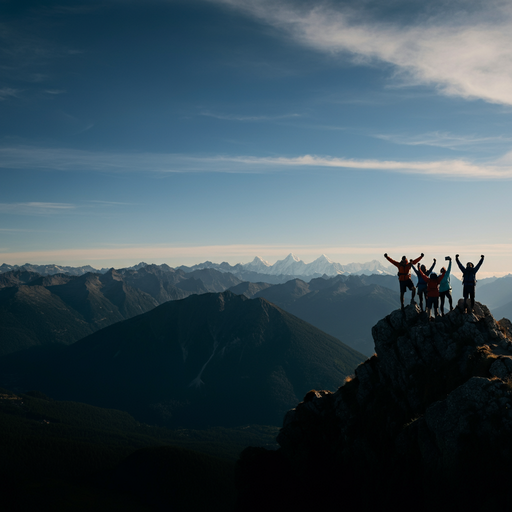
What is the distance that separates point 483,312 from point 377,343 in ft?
57.2

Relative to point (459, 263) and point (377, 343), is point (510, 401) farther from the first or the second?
point (377, 343)

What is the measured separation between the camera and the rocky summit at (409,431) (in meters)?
39.8

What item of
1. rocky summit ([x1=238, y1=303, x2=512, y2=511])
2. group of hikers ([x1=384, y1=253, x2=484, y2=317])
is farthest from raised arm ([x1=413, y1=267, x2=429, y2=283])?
rocky summit ([x1=238, y1=303, x2=512, y2=511])

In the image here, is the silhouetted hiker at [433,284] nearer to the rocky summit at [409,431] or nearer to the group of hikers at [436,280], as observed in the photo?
the group of hikers at [436,280]

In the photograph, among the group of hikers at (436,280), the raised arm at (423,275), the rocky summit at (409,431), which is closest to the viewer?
the rocky summit at (409,431)

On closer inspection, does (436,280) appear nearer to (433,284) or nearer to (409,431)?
(433,284)

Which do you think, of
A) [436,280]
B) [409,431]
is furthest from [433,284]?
[409,431]

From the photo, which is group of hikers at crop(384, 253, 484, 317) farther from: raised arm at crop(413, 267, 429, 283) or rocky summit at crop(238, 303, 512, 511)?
rocky summit at crop(238, 303, 512, 511)

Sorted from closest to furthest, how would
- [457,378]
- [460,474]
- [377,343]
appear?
[460,474] → [457,378] → [377,343]

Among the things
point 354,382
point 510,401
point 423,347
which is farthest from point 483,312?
point 354,382

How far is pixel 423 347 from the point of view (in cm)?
5700

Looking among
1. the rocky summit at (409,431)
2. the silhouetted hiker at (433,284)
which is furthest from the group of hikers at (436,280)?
the rocky summit at (409,431)

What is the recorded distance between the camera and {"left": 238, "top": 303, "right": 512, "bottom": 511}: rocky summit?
39781mm

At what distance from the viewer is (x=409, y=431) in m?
49.0
